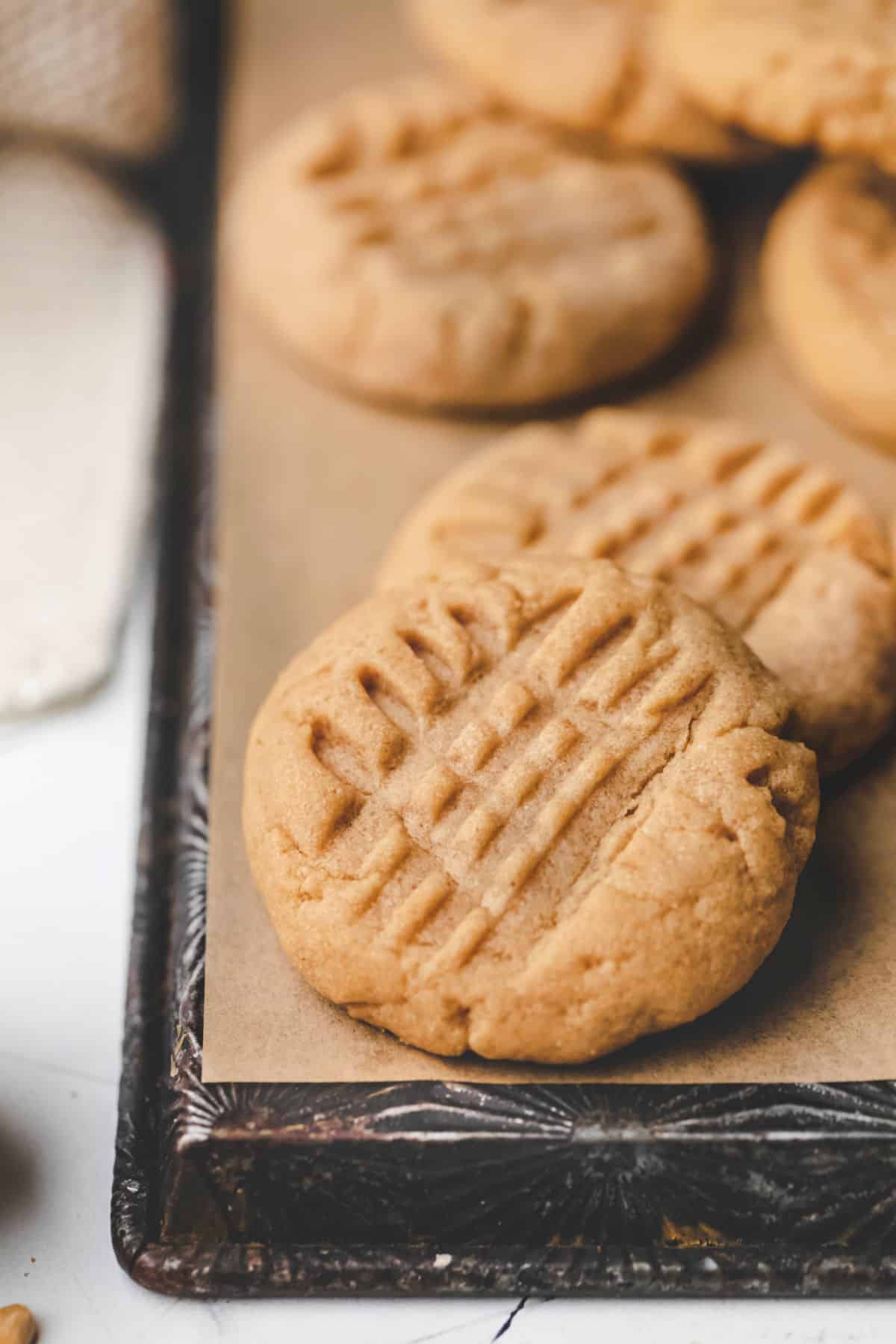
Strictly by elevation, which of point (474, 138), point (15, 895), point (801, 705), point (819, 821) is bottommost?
point (15, 895)

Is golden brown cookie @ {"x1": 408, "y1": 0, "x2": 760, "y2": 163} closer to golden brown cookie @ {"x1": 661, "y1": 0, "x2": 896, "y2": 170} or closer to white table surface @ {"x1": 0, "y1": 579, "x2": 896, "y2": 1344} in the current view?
golden brown cookie @ {"x1": 661, "y1": 0, "x2": 896, "y2": 170}

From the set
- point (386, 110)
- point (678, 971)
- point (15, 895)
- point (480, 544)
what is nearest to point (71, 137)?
point (386, 110)

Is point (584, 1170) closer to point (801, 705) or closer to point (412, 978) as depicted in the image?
point (412, 978)

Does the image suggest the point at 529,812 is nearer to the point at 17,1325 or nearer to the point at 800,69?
the point at 17,1325

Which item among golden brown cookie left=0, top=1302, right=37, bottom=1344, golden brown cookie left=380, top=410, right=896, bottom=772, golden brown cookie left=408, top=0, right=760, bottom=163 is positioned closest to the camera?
golden brown cookie left=0, top=1302, right=37, bottom=1344

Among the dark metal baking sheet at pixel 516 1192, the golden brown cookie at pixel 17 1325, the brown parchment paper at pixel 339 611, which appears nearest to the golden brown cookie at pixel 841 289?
the brown parchment paper at pixel 339 611

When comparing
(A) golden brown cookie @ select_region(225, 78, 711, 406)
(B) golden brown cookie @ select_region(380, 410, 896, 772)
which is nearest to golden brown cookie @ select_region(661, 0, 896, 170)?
(A) golden brown cookie @ select_region(225, 78, 711, 406)
